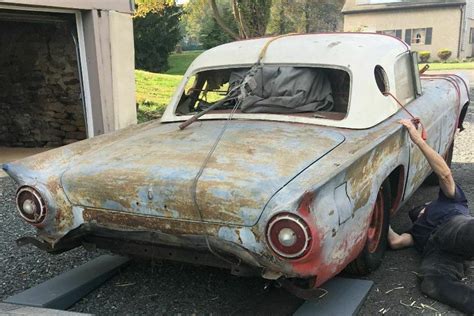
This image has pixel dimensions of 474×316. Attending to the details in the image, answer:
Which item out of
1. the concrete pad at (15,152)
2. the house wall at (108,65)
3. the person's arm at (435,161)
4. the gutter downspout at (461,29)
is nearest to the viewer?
the person's arm at (435,161)

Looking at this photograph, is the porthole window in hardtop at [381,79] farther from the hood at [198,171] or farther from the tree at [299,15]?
the tree at [299,15]

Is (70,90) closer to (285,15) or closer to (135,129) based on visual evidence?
(135,129)

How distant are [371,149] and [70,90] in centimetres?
724

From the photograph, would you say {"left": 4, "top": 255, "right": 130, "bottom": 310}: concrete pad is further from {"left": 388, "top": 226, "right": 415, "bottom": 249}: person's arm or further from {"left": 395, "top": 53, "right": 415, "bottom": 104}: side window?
{"left": 395, "top": 53, "right": 415, "bottom": 104}: side window

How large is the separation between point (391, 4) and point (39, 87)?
1478 inches

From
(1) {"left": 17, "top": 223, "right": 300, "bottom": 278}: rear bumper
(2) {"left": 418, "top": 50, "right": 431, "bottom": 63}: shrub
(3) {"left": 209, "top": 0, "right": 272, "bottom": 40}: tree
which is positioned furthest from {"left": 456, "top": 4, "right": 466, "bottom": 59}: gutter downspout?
(1) {"left": 17, "top": 223, "right": 300, "bottom": 278}: rear bumper

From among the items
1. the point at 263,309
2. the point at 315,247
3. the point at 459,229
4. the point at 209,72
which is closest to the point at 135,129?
the point at 209,72

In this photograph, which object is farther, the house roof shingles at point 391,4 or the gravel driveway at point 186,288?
the house roof shingles at point 391,4

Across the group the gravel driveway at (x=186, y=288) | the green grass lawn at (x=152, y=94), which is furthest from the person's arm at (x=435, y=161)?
the green grass lawn at (x=152, y=94)

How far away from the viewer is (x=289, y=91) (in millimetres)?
3998

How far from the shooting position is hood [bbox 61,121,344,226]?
274cm

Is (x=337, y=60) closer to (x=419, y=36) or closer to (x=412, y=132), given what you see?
(x=412, y=132)

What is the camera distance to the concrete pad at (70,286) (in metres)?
3.37

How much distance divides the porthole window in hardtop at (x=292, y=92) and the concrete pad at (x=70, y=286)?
1.42 metres
